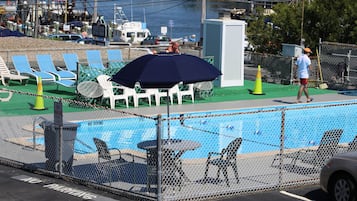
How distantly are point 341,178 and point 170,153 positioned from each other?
8.73 ft

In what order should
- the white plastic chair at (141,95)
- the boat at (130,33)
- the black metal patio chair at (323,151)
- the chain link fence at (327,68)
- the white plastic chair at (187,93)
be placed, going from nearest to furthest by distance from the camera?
the black metal patio chair at (323,151) < the white plastic chair at (141,95) < the white plastic chair at (187,93) < the chain link fence at (327,68) < the boat at (130,33)

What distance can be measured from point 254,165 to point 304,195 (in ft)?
6.75

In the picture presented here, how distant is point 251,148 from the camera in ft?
53.0

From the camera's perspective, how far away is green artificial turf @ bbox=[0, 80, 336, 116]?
20.3 metres

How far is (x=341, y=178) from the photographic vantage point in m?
11.0

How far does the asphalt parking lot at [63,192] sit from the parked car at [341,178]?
0.53 meters

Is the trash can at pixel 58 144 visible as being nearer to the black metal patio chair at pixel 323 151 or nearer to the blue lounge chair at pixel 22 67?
the black metal patio chair at pixel 323 151

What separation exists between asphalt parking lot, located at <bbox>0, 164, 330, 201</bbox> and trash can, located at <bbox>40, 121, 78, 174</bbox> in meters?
0.31

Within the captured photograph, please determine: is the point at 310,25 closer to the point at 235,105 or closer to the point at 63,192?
the point at 235,105

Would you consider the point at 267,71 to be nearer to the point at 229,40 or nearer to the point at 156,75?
the point at 229,40

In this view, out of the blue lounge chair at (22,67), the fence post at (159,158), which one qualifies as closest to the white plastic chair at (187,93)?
the blue lounge chair at (22,67)

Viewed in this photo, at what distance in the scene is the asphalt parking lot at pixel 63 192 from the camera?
1131 cm

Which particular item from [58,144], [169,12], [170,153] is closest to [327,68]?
[58,144]

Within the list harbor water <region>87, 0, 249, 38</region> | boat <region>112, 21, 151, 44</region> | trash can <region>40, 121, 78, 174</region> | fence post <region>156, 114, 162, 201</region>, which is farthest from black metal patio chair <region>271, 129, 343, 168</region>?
harbor water <region>87, 0, 249, 38</region>
